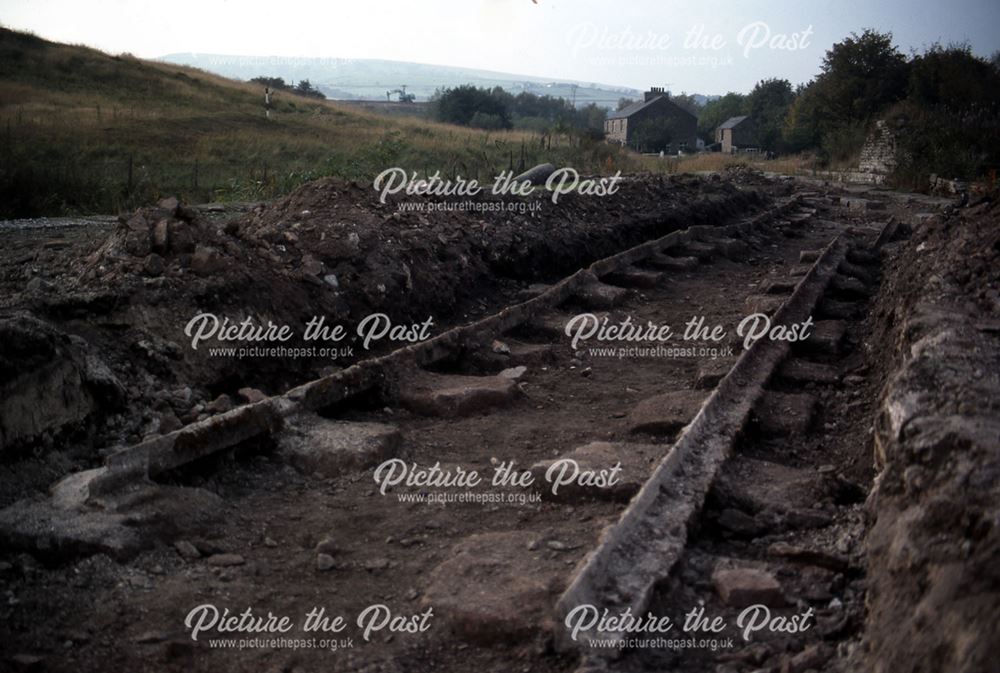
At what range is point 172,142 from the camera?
25469 millimetres

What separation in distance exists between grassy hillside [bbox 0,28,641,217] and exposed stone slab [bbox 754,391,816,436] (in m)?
9.10

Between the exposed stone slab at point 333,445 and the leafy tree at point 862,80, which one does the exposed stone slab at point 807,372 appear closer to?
the exposed stone slab at point 333,445

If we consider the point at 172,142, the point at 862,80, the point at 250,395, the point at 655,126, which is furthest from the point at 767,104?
the point at 250,395

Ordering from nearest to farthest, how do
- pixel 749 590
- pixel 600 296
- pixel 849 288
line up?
pixel 749 590 < pixel 600 296 < pixel 849 288

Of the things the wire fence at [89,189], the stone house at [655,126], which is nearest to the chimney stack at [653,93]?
the stone house at [655,126]

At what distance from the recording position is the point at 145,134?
25516mm

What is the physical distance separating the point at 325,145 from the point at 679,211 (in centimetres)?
1624

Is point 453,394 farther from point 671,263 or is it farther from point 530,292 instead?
point 671,263

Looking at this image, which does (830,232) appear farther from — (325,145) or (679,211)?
(325,145)

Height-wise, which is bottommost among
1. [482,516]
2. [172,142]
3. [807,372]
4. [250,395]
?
[482,516]

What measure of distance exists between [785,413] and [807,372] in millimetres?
1140

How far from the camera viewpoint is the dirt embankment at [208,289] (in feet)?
16.1

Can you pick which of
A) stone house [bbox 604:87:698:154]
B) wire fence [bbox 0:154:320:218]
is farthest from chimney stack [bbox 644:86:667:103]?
wire fence [bbox 0:154:320:218]

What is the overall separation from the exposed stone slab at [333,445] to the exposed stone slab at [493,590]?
112 centimetres
